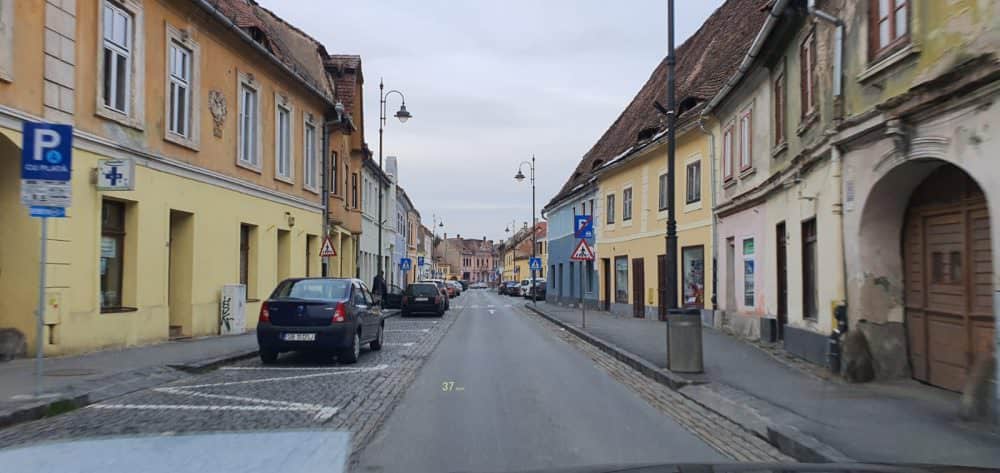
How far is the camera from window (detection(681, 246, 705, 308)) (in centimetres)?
2314

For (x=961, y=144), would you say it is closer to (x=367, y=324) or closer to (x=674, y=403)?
(x=674, y=403)

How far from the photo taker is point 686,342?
1183 centimetres

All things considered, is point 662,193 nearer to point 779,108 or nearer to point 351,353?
point 779,108

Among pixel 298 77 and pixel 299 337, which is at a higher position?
pixel 298 77

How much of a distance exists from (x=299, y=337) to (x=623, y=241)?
63.5 ft

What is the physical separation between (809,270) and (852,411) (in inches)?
219

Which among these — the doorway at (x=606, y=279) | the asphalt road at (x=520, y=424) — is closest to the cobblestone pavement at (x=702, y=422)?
the asphalt road at (x=520, y=424)

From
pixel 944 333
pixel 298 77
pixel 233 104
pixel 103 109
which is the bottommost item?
pixel 944 333

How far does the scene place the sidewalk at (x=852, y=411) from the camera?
21.4ft

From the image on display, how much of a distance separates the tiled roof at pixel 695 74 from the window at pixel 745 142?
2229 millimetres

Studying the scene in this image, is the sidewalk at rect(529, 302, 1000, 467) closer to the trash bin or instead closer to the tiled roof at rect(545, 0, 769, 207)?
the trash bin

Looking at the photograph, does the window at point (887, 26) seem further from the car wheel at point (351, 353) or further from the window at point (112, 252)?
the window at point (112, 252)

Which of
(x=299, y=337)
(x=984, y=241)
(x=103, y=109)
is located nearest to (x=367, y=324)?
(x=299, y=337)

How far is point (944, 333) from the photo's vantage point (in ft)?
30.7
